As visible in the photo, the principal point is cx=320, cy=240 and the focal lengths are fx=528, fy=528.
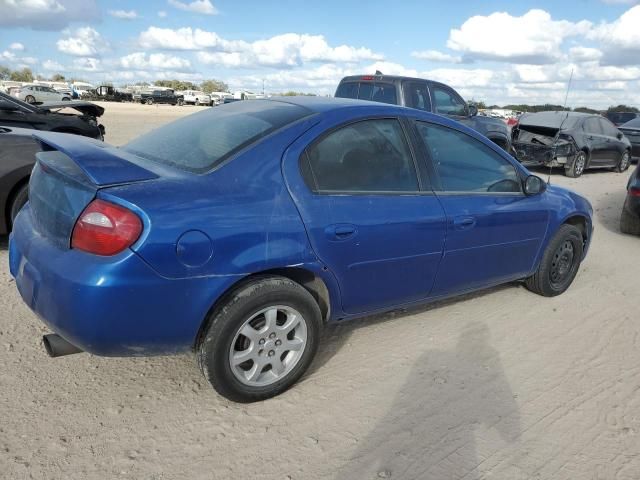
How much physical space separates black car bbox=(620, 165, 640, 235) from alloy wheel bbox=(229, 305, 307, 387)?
5.92 metres

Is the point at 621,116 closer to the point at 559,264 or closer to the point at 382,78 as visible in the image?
the point at 382,78

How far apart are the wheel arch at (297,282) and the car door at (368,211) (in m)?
0.11

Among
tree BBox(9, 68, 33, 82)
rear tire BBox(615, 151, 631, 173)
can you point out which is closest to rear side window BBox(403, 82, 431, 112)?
rear tire BBox(615, 151, 631, 173)

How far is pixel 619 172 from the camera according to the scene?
583 inches

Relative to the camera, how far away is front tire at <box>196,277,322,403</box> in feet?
8.82

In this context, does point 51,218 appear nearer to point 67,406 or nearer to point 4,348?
point 67,406

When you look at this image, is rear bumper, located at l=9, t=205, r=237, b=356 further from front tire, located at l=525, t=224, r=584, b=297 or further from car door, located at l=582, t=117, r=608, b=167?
car door, located at l=582, t=117, r=608, b=167

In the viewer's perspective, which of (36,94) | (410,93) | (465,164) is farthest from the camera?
(36,94)

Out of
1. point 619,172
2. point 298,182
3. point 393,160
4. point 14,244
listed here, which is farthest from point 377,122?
point 619,172

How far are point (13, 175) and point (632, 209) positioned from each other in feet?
24.0

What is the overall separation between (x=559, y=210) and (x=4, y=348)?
4.29 metres

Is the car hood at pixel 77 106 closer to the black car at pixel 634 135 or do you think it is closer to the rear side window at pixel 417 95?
the rear side window at pixel 417 95

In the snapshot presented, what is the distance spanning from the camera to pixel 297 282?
2992 mm

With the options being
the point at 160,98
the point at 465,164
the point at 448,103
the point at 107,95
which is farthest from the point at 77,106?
the point at 107,95
